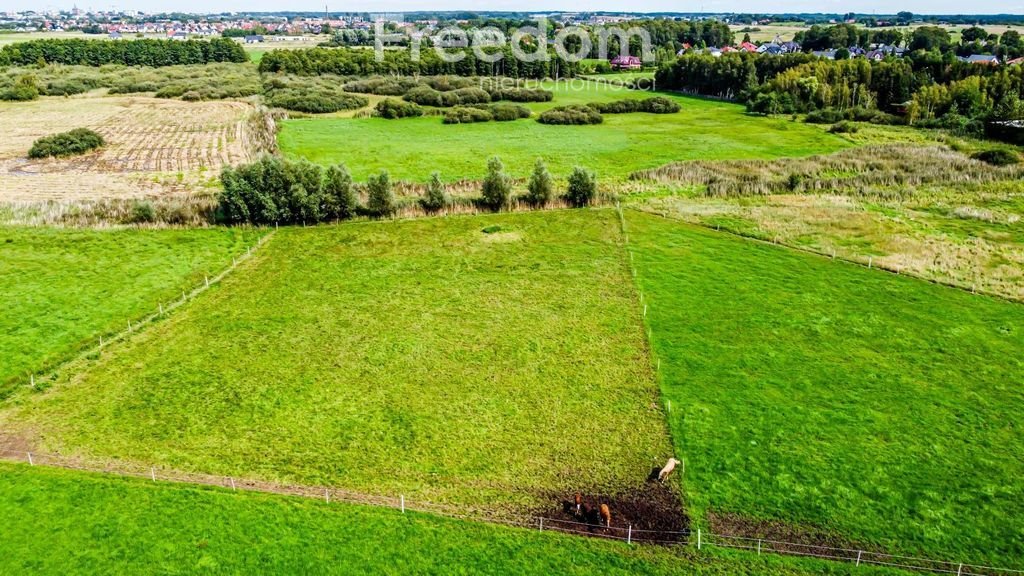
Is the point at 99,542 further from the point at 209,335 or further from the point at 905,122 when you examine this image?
the point at 905,122

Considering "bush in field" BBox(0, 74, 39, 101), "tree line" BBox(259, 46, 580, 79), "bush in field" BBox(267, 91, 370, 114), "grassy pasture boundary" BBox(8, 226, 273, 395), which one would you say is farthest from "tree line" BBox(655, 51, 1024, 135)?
"bush in field" BBox(0, 74, 39, 101)

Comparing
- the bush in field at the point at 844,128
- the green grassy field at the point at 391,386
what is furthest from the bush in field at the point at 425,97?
the green grassy field at the point at 391,386

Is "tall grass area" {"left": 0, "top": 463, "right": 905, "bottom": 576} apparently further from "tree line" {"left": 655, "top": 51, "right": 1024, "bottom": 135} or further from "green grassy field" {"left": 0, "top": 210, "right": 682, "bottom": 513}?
"tree line" {"left": 655, "top": 51, "right": 1024, "bottom": 135}

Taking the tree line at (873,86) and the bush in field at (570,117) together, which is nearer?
the tree line at (873,86)

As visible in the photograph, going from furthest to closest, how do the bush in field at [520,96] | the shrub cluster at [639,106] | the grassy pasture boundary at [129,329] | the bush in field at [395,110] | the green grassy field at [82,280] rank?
the bush in field at [520,96] < the shrub cluster at [639,106] < the bush in field at [395,110] < the green grassy field at [82,280] < the grassy pasture boundary at [129,329]

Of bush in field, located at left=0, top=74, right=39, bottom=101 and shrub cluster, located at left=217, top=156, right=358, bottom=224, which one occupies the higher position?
bush in field, located at left=0, top=74, right=39, bottom=101

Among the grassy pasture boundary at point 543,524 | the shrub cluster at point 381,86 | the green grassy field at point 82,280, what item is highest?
the shrub cluster at point 381,86

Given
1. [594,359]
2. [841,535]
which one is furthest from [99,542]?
[841,535]

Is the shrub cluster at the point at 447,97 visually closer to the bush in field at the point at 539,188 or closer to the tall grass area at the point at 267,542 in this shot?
the bush in field at the point at 539,188
